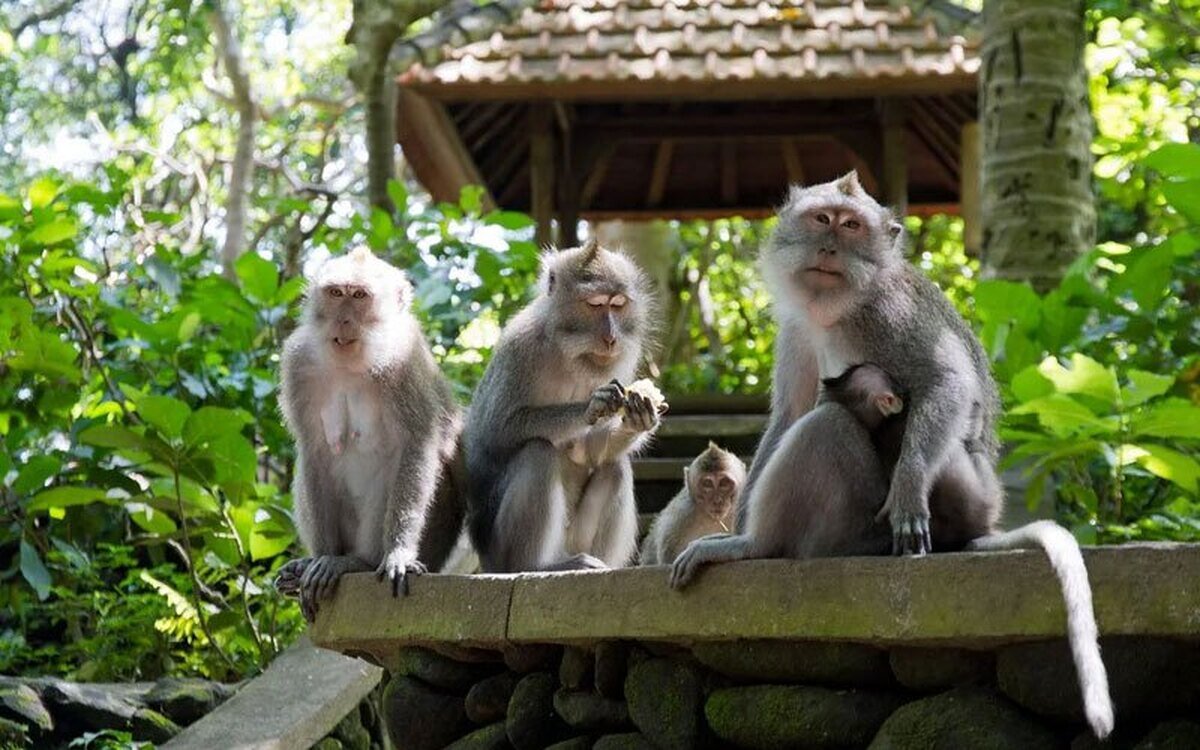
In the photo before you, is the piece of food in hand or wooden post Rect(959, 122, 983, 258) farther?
wooden post Rect(959, 122, 983, 258)

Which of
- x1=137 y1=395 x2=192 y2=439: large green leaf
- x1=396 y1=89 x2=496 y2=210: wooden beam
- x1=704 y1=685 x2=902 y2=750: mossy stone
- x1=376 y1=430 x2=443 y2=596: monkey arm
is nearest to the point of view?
x1=704 y1=685 x2=902 y2=750: mossy stone

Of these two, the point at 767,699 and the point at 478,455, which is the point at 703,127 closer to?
the point at 478,455

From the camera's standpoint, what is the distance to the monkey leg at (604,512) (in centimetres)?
561

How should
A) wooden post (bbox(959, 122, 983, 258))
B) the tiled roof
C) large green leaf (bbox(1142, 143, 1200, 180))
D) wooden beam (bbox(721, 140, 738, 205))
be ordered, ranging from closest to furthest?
large green leaf (bbox(1142, 143, 1200, 180))
the tiled roof
wooden post (bbox(959, 122, 983, 258))
wooden beam (bbox(721, 140, 738, 205))

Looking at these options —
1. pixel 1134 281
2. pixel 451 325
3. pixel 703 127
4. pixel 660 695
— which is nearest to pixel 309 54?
pixel 703 127

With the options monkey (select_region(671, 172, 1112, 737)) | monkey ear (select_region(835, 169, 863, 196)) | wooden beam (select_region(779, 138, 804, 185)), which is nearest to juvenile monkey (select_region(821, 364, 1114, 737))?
monkey (select_region(671, 172, 1112, 737))

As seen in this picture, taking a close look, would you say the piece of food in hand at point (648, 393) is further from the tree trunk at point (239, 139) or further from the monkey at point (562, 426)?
the tree trunk at point (239, 139)

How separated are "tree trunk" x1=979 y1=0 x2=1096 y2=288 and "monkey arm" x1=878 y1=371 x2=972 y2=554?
370 cm

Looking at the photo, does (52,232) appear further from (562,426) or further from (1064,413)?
(1064,413)

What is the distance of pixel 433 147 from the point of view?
1252 cm

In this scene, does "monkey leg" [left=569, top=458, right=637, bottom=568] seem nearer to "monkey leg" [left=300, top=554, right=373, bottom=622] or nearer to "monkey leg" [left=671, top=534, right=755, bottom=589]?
"monkey leg" [left=300, top=554, right=373, bottom=622]

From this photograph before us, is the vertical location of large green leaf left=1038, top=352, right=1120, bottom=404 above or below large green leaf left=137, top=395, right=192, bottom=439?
above

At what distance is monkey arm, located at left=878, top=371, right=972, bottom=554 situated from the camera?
12.4 feet

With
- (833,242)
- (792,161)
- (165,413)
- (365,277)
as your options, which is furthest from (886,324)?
(792,161)
